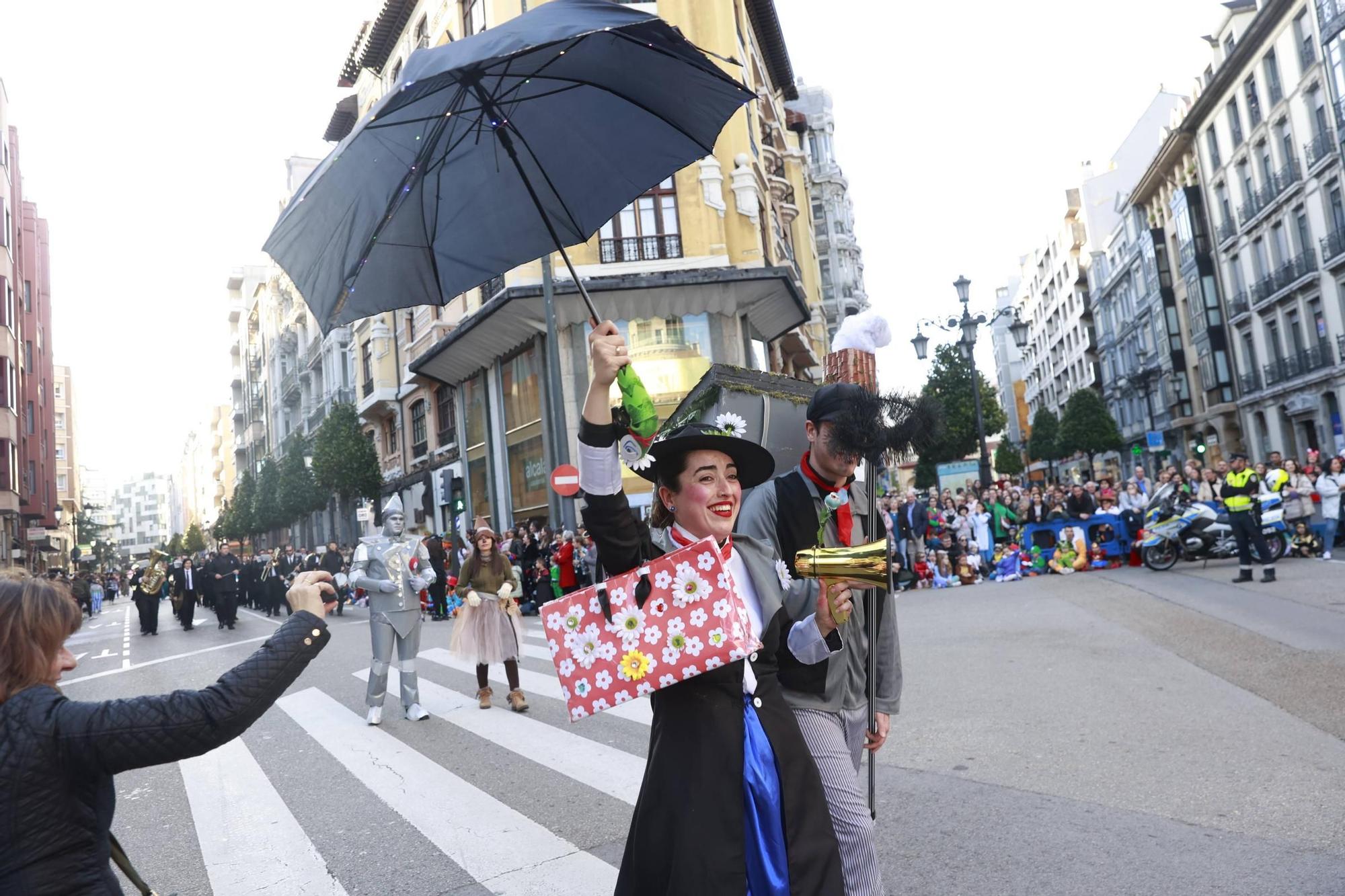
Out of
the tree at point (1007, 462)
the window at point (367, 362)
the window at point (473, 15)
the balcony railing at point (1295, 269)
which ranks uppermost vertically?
the window at point (473, 15)

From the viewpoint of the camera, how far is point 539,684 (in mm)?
9539

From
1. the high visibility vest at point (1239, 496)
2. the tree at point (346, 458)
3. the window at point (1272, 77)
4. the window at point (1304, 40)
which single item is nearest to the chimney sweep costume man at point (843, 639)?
the high visibility vest at point (1239, 496)

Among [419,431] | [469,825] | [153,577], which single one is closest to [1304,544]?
[469,825]

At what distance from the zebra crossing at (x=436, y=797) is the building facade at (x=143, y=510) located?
20485cm

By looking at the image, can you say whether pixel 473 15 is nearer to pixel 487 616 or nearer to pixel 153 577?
pixel 153 577

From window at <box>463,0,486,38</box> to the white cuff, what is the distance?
26598mm

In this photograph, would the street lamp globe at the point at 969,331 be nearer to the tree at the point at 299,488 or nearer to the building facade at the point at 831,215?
the building facade at the point at 831,215

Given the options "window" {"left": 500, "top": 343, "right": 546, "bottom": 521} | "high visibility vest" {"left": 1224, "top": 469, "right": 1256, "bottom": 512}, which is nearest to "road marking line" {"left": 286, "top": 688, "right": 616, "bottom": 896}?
"high visibility vest" {"left": 1224, "top": 469, "right": 1256, "bottom": 512}

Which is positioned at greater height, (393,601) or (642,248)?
(642,248)

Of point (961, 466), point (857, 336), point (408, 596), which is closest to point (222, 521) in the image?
point (961, 466)

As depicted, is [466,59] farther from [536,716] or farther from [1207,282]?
[1207,282]

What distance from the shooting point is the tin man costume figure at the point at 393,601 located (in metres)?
8.34

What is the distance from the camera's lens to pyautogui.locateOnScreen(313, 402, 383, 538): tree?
37.2 metres

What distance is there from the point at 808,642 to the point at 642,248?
2352 cm
